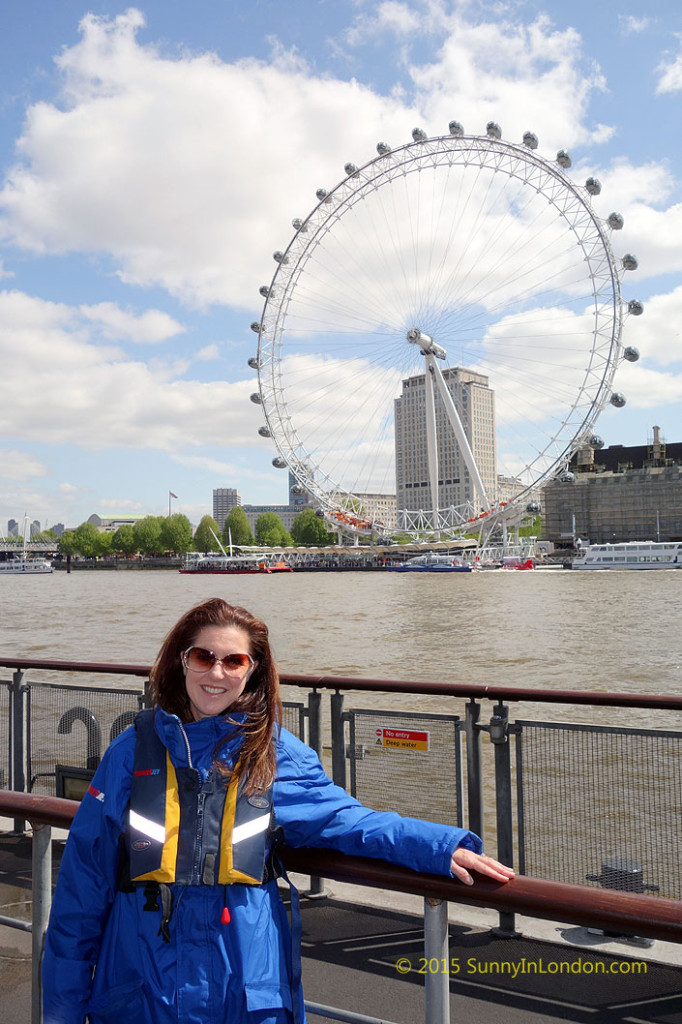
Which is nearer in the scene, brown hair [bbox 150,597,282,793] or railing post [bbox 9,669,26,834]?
brown hair [bbox 150,597,282,793]

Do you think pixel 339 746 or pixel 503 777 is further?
pixel 339 746

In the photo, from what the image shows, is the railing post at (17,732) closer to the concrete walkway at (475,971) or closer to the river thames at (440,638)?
the concrete walkway at (475,971)

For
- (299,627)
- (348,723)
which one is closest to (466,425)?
(299,627)

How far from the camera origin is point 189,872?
5.53 ft

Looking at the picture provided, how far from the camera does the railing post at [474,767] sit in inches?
151

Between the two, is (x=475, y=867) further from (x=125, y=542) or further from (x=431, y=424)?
(x=125, y=542)

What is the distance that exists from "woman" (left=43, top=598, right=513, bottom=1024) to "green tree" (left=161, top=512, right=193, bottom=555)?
5364 inches

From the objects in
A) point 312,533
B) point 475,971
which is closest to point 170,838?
point 475,971

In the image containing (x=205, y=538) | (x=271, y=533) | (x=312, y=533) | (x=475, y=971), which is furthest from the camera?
(x=205, y=538)

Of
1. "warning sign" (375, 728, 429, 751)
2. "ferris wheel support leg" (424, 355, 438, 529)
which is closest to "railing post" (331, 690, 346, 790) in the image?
"warning sign" (375, 728, 429, 751)

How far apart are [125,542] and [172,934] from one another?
144m

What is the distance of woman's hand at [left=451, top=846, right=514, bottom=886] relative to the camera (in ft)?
4.92

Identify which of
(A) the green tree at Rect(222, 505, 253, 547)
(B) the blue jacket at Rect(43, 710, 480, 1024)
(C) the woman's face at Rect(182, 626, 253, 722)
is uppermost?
(A) the green tree at Rect(222, 505, 253, 547)

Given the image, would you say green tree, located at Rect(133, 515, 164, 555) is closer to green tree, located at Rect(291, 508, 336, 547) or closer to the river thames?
green tree, located at Rect(291, 508, 336, 547)
